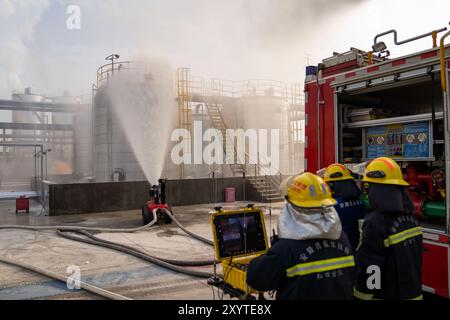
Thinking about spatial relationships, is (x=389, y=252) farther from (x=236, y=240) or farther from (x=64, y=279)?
(x=64, y=279)

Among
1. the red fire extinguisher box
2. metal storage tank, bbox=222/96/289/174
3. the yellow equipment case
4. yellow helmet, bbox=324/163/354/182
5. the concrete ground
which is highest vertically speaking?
metal storage tank, bbox=222/96/289/174

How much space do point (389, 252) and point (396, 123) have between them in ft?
7.15

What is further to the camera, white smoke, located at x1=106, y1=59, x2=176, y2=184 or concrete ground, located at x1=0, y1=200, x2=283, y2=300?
white smoke, located at x1=106, y1=59, x2=176, y2=184

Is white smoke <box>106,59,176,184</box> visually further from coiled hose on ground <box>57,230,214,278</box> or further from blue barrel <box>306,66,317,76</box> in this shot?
blue barrel <box>306,66,317,76</box>

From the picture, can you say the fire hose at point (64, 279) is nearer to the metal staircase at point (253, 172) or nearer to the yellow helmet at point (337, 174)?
the yellow helmet at point (337, 174)

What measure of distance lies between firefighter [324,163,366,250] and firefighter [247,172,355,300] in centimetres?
122

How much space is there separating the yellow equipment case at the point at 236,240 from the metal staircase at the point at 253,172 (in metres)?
11.2

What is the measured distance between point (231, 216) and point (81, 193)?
414 inches

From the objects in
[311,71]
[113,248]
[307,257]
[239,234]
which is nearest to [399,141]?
[311,71]

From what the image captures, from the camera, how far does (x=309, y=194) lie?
2.19 m

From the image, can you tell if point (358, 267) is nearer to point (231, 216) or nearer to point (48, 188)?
point (231, 216)

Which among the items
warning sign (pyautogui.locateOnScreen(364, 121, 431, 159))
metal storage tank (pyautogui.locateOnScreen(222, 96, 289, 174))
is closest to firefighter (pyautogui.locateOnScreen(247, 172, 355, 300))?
warning sign (pyautogui.locateOnScreen(364, 121, 431, 159))

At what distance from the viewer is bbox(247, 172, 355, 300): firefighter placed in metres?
2.10

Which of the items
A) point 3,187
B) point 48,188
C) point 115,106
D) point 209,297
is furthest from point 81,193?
point 3,187
